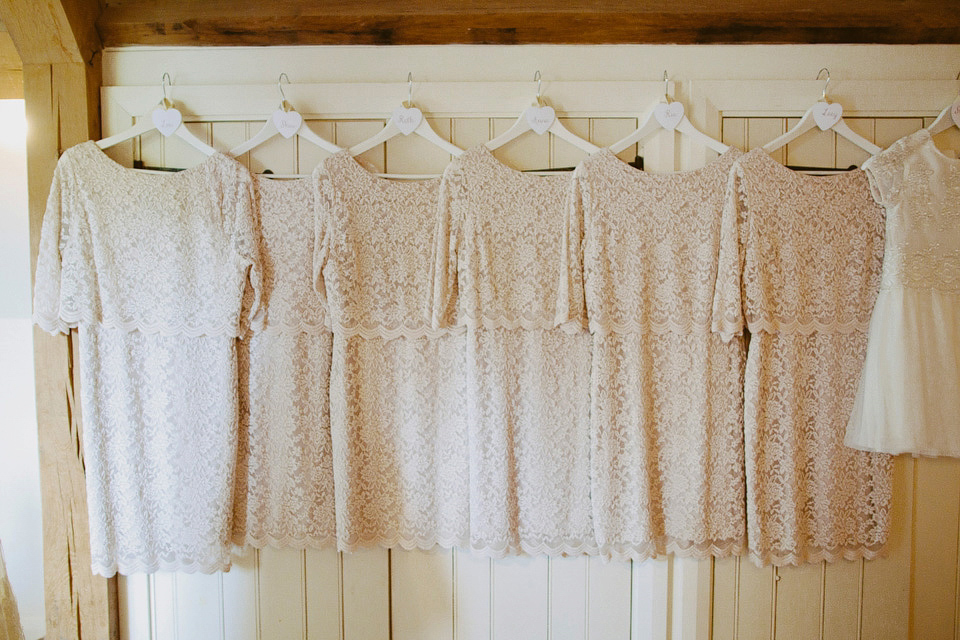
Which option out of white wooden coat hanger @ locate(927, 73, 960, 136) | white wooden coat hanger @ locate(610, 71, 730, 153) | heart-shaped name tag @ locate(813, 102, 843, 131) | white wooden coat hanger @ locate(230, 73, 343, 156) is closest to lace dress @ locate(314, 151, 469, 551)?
white wooden coat hanger @ locate(230, 73, 343, 156)

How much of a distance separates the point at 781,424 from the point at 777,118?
89 centimetres

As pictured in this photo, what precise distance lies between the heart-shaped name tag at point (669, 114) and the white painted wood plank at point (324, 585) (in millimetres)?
1596

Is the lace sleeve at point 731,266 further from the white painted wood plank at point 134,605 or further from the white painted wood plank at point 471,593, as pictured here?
the white painted wood plank at point 134,605

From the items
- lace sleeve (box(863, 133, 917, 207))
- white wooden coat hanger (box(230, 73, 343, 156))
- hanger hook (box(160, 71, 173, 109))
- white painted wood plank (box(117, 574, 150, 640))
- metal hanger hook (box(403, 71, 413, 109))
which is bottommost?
white painted wood plank (box(117, 574, 150, 640))

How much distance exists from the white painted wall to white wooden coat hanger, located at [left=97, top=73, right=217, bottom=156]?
63 cm

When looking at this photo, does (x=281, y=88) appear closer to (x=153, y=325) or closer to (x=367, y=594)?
(x=153, y=325)

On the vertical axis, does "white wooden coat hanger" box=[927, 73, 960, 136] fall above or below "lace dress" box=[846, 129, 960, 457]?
above

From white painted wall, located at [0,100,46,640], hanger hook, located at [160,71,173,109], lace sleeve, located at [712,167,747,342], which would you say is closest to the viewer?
lace sleeve, located at [712,167,747,342]

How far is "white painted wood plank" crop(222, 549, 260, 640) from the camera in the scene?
4.43ft

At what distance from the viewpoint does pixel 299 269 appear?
1225mm

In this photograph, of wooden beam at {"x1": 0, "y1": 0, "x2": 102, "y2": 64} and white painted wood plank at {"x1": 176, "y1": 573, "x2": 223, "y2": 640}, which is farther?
white painted wood plank at {"x1": 176, "y1": 573, "x2": 223, "y2": 640}

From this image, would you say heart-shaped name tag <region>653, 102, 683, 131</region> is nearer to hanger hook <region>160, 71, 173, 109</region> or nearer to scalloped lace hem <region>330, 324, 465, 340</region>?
scalloped lace hem <region>330, 324, 465, 340</region>

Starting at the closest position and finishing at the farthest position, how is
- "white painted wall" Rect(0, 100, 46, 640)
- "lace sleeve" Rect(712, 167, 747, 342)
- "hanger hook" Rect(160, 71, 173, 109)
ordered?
"lace sleeve" Rect(712, 167, 747, 342) < "hanger hook" Rect(160, 71, 173, 109) < "white painted wall" Rect(0, 100, 46, 640)

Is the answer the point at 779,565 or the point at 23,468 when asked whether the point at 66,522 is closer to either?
the point at 23,468
